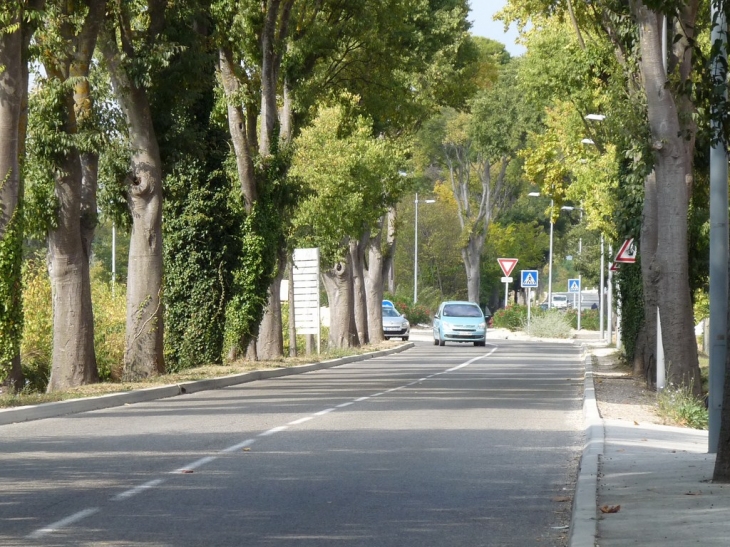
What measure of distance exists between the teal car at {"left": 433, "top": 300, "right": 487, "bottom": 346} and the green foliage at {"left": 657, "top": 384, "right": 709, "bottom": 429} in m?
34.5

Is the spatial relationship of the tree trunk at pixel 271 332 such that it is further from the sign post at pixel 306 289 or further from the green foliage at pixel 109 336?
the sign post at pixel 306 289

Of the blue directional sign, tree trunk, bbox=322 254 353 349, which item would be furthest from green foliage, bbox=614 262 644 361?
the blue directional sign

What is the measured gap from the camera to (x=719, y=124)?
1309 cm

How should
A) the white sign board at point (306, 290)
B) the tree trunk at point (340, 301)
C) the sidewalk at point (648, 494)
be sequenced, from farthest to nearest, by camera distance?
the tree trunk at point (340, 301)
the white sign board at point (306, 290)
the sidewalk at point (648, 494)

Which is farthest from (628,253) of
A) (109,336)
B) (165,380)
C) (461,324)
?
(461,324)

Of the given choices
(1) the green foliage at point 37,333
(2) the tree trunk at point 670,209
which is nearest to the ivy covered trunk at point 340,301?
(1) the green foliage at point 37,333

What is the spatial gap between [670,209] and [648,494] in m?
12.0

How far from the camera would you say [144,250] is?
89.9 feet

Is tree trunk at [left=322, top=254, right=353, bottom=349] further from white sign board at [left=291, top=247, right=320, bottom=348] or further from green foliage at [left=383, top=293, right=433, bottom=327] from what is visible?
green foliage at [left=383, top=293, right=433, bottom=327]

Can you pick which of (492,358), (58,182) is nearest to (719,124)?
(58,182)

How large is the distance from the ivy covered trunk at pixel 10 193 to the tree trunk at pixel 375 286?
34.0 meters

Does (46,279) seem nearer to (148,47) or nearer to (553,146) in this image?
(148,47)

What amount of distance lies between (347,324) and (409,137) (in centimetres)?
779

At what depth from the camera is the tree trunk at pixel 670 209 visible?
2175 centimetres
